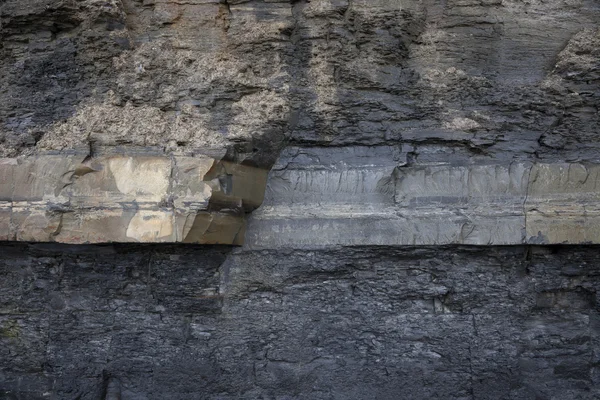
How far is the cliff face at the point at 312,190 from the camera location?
10.0 ft

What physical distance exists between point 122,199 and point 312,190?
42.7 inches

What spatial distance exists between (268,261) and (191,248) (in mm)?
463

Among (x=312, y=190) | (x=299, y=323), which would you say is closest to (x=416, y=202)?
(x=312, y=190)

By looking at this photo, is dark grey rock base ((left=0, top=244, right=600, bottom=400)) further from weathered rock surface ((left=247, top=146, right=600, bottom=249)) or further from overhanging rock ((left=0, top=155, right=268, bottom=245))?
overhanging rock ((left=0, top=155, right=268, bottom=245))

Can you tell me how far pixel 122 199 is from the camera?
2.99m

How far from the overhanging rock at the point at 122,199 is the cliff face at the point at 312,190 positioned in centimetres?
1

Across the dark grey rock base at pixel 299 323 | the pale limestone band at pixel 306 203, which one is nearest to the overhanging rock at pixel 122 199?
the pale limestone band at pixel 306 203

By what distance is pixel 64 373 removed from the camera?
3408 mm

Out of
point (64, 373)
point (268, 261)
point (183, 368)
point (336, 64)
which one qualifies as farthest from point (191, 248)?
point (336, 64)

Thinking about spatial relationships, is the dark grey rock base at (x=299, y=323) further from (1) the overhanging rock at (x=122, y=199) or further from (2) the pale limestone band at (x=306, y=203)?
(1) the overhanging rock at (x=122, y=199)

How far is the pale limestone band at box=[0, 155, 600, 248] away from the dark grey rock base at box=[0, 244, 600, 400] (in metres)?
0.13

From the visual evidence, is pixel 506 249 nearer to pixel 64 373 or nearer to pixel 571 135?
pixel 571 135

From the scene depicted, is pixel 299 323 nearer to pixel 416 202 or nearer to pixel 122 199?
pixel 416 202

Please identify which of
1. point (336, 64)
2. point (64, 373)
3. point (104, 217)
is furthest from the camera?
point (64, 373)
